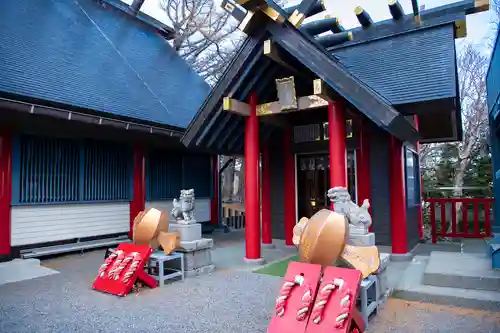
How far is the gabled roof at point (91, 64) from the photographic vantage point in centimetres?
715

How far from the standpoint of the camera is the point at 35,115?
648 centimetres

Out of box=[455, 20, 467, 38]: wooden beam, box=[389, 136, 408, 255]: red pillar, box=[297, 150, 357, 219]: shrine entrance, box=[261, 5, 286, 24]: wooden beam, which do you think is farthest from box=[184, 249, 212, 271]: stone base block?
box=[455, 20, 467, 38]: wooden beam

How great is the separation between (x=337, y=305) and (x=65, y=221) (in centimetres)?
683

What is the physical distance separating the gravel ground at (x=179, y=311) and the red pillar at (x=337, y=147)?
191 cm

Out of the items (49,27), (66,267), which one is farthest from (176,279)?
(49,27)

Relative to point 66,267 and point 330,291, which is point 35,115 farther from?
point 330,291

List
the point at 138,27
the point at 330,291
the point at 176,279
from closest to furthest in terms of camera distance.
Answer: the point at 330,291 → the point at 176,279 → the point at 138,27

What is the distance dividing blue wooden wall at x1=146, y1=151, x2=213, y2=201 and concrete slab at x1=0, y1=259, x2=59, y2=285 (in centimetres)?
364

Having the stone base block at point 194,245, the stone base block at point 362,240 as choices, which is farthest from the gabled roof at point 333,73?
the stone base block at point 194,245

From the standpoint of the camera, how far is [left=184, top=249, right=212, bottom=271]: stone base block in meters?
5.83

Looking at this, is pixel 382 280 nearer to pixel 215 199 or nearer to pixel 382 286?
pixel 382 286

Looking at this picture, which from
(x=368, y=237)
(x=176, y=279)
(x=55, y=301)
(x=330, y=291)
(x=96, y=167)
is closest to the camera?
(x=330, y=291)

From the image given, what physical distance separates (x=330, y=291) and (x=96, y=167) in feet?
23.3

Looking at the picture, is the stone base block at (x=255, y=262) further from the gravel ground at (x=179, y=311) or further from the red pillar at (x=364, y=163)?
the red pillar at (x=364, y=163)
